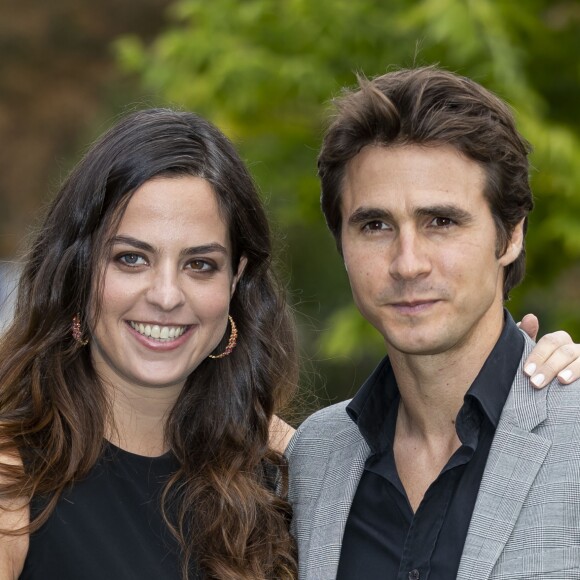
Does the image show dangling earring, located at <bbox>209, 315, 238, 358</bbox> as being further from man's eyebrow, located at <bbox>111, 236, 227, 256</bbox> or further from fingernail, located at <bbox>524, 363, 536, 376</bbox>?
fingernail, located at <bbox>524, 363, 536, 376</bbox>

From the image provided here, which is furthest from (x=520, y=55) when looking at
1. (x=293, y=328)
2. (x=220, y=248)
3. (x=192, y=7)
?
(x=220, y=248)

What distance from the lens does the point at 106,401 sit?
339 centimetres

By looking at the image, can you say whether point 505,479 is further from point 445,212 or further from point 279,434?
point 279,434

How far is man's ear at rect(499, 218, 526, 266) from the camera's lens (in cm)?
317

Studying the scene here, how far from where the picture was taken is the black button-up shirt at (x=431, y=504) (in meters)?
2.89

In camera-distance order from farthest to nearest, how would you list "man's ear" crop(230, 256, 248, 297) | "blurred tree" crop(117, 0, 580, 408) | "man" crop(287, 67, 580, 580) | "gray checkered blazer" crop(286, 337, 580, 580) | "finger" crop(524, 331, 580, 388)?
1. "blurred tree" crop(117, 0, 580, 408)
2. "man's ear" crop(230, 256, 248, 297)
3. "finger" crop(524, 331, 580, 388)
4. "man" crop(287, 67, 580, 580)
5. "gray checkered blazer" crop(286, 337, 580, 580)

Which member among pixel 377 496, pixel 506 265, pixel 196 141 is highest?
pixel 196 141

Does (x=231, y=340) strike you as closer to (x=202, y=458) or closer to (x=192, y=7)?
(x=202, y=458)

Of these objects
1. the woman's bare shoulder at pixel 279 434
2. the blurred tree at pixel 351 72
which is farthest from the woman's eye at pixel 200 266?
the blurred tree at pixel 351 72

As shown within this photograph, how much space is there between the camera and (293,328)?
3.89 m

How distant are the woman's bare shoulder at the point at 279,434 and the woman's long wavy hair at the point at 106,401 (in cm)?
8

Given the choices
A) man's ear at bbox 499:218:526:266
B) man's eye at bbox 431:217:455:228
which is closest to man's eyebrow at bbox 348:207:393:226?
man's eye at bbox 431:217:455:228

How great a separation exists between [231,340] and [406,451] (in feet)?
2.45

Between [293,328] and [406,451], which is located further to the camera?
[293,328]
